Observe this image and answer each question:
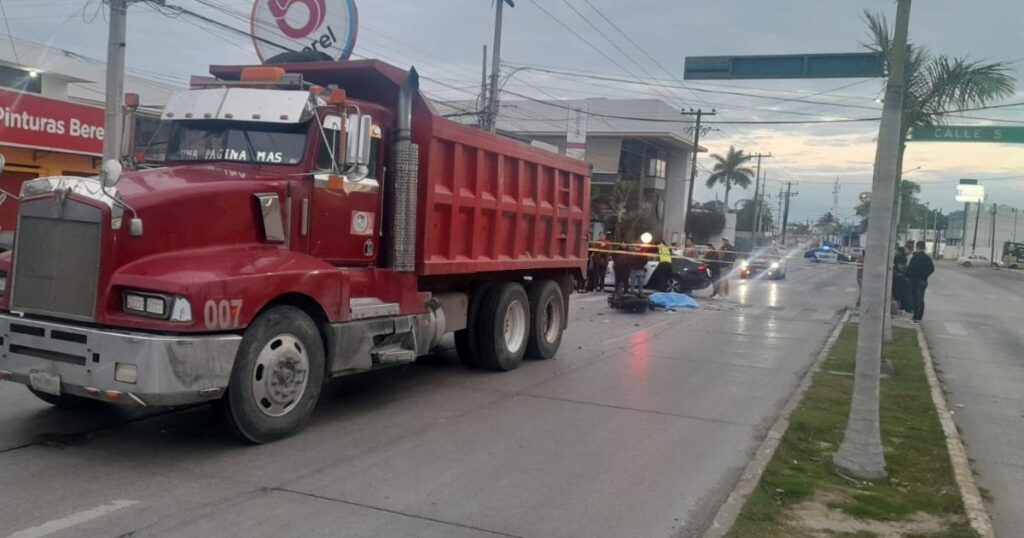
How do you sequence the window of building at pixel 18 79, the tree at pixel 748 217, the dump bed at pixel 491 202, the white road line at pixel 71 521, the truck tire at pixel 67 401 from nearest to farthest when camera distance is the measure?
1. the white road line at pixel 71 521
2. the truck tire at pixel 67 401
3. the dump bed at pixel 491 202
4. the window of building at pixel 18 79
5. the tree at pixel 748 217

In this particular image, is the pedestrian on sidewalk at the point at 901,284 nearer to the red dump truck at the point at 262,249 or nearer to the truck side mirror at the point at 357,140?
the red dump truck at the point at 262,249

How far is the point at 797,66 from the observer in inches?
371

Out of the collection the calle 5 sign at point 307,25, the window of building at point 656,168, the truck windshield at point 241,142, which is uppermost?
the window of building at point 656,168

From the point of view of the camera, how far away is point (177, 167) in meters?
7.24

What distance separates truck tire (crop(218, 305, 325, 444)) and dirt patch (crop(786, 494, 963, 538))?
12.5 feet

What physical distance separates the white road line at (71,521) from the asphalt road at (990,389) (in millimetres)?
5774

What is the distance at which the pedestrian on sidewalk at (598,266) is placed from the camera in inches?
933

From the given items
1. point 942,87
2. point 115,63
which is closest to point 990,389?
point 942,87

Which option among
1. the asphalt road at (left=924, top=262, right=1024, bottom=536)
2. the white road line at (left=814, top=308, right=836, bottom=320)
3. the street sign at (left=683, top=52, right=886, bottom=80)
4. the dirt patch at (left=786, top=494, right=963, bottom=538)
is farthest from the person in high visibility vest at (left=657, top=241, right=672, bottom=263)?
the dirt patch at (left=786, top=494, right=963, bottom=538)

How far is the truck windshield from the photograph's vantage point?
716 centimetres

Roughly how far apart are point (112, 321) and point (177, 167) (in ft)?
6.35

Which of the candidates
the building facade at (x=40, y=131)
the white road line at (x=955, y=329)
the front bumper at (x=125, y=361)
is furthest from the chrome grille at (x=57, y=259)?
the white road line at (x=955, y=329)

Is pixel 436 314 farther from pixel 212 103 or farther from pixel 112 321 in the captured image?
pixel 112 321

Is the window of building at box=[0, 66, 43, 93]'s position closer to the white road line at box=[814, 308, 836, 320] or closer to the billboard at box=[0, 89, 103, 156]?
the billboard at box=[0, 89, 103, 156]
